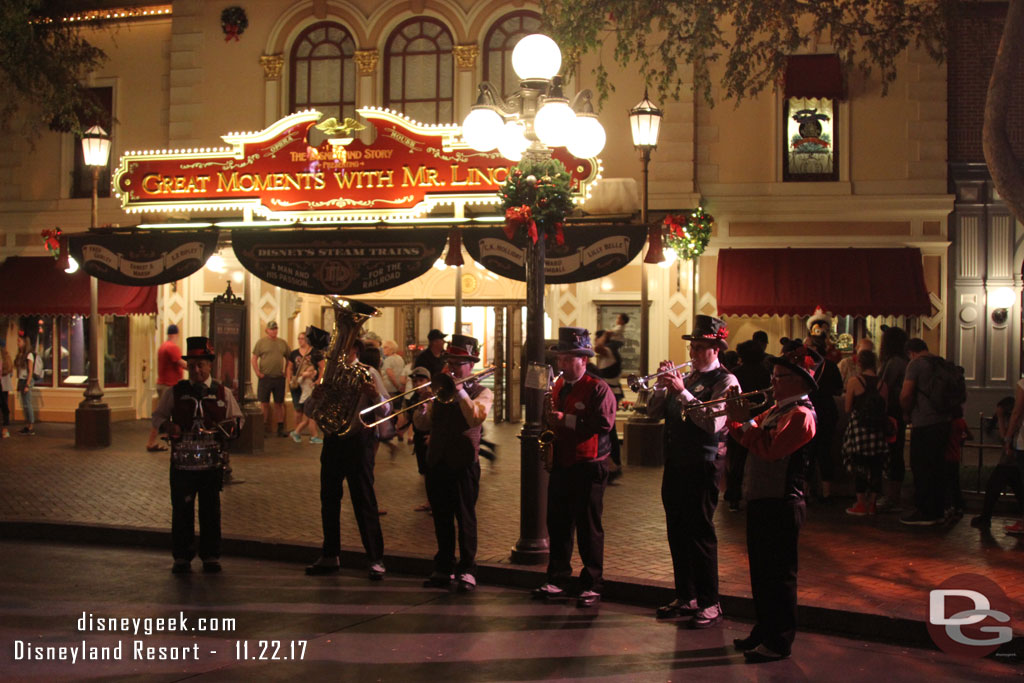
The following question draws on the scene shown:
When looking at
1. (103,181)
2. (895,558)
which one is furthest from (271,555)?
(103,181)

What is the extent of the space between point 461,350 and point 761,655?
10.4 feet

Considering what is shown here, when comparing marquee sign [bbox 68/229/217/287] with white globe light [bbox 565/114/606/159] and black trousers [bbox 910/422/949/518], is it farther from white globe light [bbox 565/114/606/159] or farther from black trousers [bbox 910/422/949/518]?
black trousers [bbox 910/422/949/518]

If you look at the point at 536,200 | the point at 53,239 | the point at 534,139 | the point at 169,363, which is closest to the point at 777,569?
the point at 536,200

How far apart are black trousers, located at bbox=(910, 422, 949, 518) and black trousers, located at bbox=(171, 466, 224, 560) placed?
6.47m

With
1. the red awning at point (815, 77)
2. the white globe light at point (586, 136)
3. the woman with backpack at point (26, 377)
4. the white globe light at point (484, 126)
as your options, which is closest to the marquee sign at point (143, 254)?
the woman with backpack at point (26, 377)

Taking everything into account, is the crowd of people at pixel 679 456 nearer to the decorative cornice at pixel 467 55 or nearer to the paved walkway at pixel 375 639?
the paved walkway at pixel 375 639

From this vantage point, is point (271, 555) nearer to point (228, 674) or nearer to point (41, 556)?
A: point (41, 556)

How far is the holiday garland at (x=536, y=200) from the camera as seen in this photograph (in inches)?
335

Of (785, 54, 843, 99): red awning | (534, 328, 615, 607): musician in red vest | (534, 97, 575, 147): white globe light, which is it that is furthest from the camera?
(785, 54, 843, 99): red awning

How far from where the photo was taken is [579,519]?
744cm

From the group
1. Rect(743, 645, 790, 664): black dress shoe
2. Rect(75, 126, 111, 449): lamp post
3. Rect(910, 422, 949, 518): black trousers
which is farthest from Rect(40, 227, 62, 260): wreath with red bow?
Rect(743, 645, 790, 664): black dress shoe

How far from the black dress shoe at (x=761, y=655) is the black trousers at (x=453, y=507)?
7.98ft

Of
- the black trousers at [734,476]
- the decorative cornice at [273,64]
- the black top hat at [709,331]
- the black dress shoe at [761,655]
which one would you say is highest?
the decorative cornice at [273,64]

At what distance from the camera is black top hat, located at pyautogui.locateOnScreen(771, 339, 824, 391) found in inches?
243
